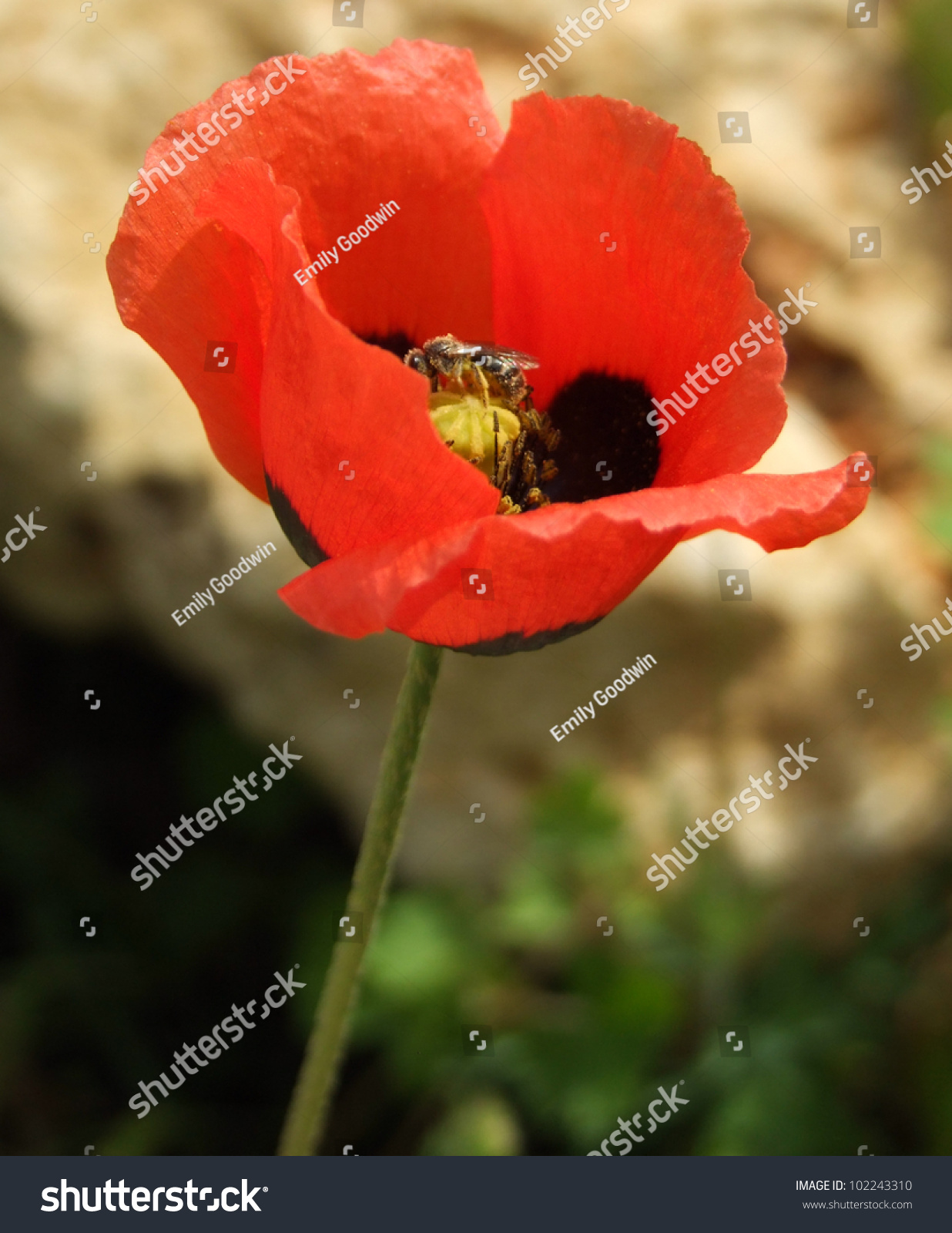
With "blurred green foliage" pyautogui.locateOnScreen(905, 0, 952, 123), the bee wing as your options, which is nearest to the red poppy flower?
the bee wing

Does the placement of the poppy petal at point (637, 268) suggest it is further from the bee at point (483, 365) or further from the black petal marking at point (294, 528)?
the black petal marking at point (294, 528)

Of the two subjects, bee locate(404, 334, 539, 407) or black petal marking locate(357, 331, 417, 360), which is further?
black petal marking locate(357, 331, 417, 360)

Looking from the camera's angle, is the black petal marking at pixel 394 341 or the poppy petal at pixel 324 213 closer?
the poppy petal at pixel 324 213

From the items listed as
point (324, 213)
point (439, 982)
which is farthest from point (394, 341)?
point (439, 982)

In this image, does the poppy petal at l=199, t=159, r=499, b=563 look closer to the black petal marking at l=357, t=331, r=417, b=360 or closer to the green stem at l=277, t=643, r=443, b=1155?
the green stem at l=277, t=643, r=443, b=1155

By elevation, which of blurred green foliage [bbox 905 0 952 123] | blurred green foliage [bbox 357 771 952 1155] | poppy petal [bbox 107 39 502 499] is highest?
poppy petal [bbox 107 39 502 499]

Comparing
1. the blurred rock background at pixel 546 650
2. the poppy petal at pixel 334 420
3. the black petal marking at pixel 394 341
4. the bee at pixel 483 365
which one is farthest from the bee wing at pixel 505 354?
the blurred rock background at pixel 546 650
